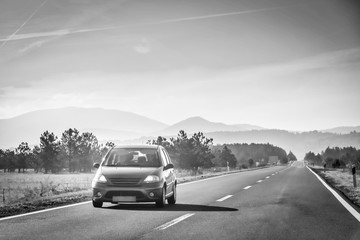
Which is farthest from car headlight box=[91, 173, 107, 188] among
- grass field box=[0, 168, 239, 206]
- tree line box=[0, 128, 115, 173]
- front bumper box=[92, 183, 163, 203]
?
tree line box=[0, 128, 115, 173]

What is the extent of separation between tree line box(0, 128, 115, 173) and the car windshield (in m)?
100

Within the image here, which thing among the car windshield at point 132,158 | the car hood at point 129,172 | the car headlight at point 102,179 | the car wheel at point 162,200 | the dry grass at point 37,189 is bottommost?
the dry grass at point 37,189

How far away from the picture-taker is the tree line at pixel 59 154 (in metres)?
109

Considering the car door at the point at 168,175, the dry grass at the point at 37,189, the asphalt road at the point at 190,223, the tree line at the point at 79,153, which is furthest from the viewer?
the tree line at the point at 79,153

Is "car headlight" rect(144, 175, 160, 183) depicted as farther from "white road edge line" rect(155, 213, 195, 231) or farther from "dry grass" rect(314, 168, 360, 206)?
"dry grass" rect(314, 168, 360, 206)

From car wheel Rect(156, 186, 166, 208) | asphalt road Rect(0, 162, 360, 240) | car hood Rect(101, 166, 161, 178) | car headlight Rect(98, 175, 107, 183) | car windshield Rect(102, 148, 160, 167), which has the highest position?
car windshield Rect(102, 148, 160, 167)

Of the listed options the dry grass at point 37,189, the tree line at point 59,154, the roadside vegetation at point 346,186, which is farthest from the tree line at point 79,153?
the roadside vegetation at point 346,186

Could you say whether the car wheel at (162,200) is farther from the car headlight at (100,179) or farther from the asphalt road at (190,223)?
the car headlight at (100,179)

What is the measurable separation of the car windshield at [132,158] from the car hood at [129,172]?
38 centimetres

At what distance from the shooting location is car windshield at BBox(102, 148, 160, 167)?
1175 cm

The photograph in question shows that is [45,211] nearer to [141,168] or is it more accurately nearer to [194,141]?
[141,168]

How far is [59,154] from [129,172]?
109 meters

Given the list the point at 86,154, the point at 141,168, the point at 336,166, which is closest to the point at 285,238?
the point at 141,168

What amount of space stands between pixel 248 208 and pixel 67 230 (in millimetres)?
5084
